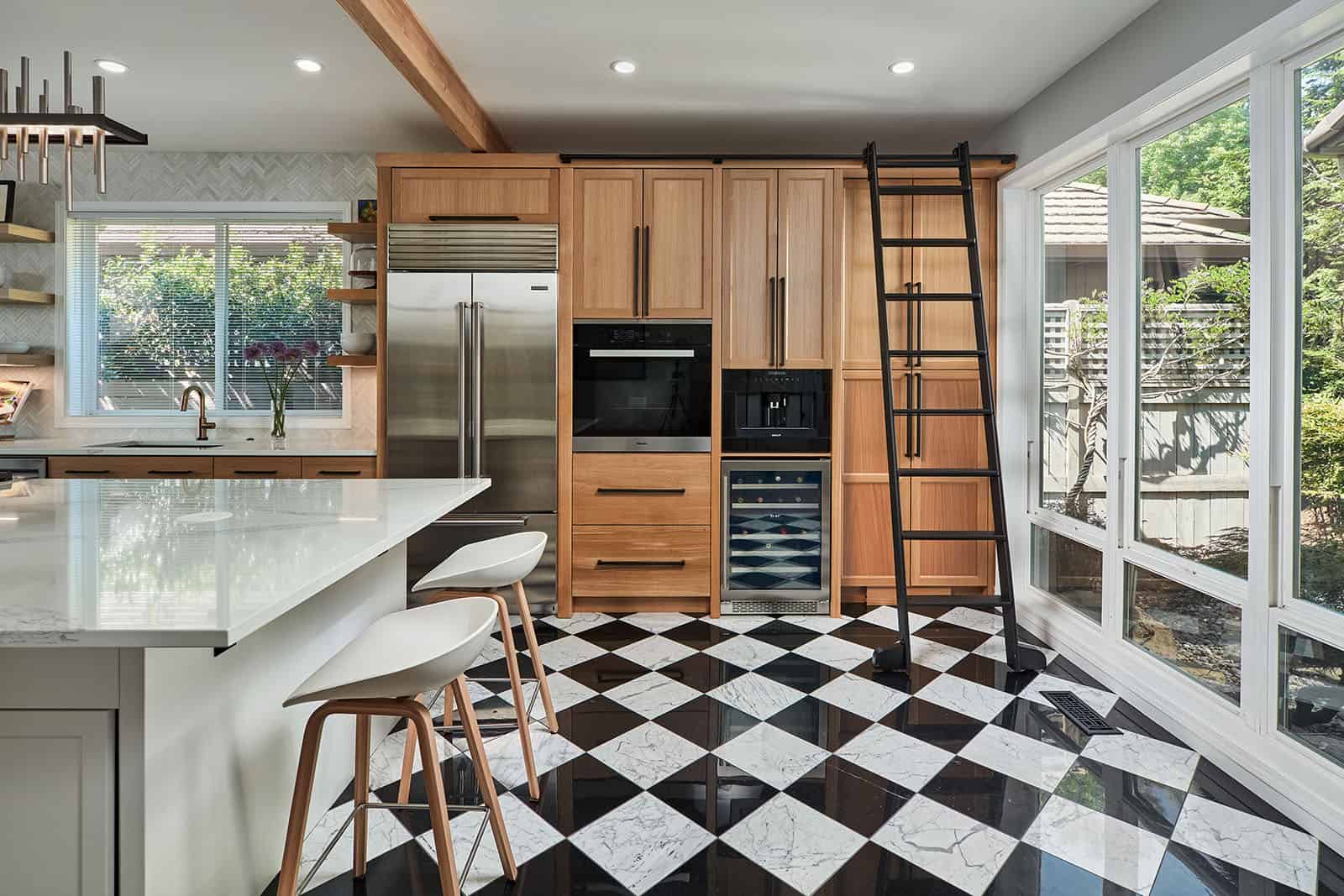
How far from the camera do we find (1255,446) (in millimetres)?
2221

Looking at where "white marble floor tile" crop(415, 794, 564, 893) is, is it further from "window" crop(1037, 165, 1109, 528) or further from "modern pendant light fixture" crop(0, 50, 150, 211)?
"window" crop(1037, 165, 1109, 528)

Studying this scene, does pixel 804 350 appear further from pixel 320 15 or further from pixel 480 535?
pixel 320 15

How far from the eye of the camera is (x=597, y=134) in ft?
13.6

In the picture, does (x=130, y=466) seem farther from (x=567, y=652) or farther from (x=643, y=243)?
(x=643, y=243)

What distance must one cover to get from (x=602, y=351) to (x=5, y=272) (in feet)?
11.9

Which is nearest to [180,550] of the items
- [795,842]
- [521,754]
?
[521,754]

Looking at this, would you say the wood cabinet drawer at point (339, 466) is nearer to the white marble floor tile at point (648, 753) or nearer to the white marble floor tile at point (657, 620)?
the white marble floor tile at point (657, 620)

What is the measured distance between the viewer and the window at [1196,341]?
2.37m

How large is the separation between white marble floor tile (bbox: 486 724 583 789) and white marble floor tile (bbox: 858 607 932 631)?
1878 mm

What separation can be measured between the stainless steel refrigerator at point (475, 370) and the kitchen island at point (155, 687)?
6.04 ft

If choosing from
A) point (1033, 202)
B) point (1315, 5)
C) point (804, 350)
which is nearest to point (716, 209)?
point (804, 350)

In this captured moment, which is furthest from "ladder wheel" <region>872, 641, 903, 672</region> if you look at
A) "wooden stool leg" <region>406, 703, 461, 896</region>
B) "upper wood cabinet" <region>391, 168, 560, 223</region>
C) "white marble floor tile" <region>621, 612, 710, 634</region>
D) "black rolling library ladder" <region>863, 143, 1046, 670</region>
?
"upper wood cabinet" <region>391, 168, 560, 223</region>

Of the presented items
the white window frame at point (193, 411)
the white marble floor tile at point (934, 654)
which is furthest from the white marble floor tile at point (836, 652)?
the white window frame at point (193, 411)

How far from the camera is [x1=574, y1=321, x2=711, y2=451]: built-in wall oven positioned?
379cm
